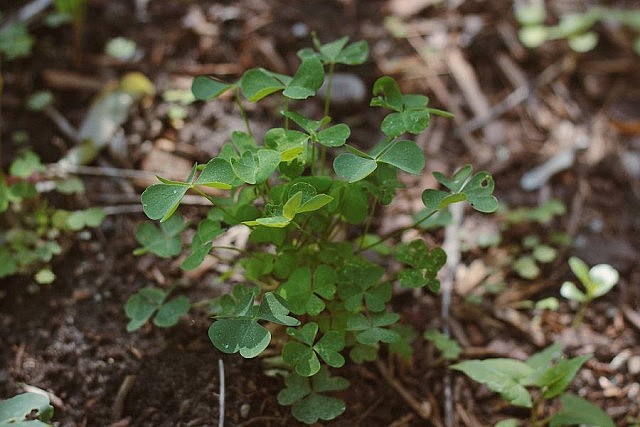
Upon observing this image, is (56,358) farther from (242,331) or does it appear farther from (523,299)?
(523,299)

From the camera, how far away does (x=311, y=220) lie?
1.74 m

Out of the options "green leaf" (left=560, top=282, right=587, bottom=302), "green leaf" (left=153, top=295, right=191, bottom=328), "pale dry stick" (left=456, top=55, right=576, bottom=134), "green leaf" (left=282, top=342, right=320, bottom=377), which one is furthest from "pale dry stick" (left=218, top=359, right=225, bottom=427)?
"pale dry stick" (left=456, top=55, right=576, bottom=134)

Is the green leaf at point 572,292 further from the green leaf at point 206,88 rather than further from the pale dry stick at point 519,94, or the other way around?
the green leaf at point 206,88

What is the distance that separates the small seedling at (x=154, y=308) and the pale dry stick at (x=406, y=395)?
62 cm

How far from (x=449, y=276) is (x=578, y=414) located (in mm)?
634

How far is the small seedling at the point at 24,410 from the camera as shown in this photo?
1.52 meters

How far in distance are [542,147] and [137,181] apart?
1642 mm

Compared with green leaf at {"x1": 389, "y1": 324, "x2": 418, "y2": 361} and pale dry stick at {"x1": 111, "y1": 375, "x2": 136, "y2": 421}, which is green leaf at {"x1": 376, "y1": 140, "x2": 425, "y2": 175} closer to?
green leaf at {"x1": 389, "y1": 324, "x2": 418, "y2": 361}

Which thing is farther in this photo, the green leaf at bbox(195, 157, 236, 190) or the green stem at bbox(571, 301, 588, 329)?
the green stem at bbox(571, 301, 588, 329)

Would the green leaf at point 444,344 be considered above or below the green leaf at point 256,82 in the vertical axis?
below

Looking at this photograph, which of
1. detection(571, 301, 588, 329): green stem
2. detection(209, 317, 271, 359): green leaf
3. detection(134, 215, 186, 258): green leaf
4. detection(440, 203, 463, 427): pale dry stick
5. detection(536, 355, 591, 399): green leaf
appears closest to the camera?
detection(209, 317, 271, 359): green leaf

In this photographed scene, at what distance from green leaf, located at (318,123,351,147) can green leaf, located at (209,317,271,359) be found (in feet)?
1.54

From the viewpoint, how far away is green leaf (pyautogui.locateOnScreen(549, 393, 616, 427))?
5.87ft

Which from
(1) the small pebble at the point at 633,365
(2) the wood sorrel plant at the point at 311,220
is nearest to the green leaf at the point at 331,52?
(2) the wood sorrel plant at the point at 311,220
